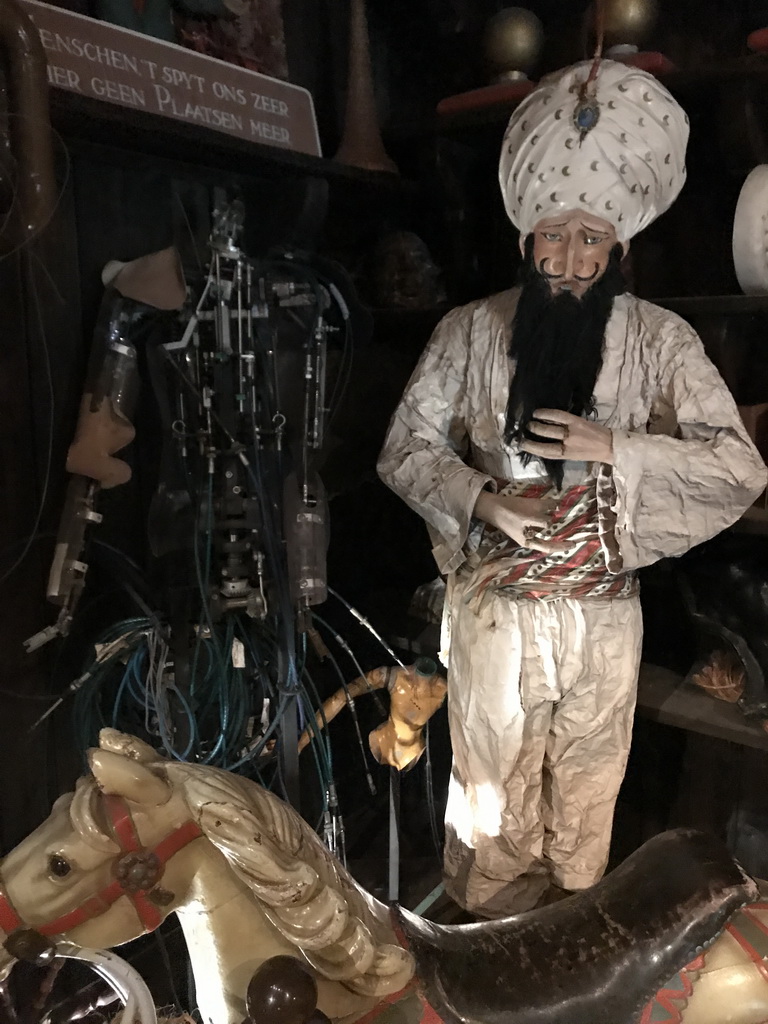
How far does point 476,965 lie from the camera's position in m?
0.84

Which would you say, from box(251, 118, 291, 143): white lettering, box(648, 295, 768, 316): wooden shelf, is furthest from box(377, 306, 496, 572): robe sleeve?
box(251, 118, 291, 143): white lettering

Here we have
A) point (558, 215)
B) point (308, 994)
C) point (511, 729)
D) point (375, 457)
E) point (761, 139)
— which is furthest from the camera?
point (375, 457)

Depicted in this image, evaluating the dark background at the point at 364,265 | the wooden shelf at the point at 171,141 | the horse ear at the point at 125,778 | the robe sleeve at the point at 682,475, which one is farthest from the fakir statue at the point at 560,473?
the horse ear at the point at 125,778

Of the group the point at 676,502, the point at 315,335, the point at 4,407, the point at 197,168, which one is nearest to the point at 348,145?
the point at 197,168

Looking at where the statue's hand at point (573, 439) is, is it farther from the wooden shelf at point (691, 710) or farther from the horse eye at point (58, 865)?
the horse eye at point (58, 865)

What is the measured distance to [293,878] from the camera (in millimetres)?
689

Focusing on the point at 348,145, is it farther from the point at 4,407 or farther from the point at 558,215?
the point at 4,407

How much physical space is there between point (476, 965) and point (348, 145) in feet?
4.52

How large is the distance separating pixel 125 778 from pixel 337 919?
24cm

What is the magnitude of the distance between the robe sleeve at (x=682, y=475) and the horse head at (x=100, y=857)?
2.21ft

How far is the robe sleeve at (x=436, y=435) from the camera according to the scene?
1.17 metres

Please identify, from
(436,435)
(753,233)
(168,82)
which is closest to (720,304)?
(753,233)

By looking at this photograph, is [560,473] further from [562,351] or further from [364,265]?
[364,265]

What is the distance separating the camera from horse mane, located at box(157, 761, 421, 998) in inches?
26.6
